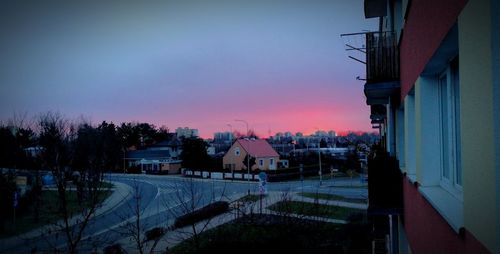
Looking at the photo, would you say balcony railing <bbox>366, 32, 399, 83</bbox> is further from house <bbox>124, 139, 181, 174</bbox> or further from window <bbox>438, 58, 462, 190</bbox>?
house <bbox>124, 139, 181, 174</bbox>

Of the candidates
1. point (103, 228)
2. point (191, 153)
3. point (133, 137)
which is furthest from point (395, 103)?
point (133, 137)

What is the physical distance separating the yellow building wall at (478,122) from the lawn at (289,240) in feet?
26.3

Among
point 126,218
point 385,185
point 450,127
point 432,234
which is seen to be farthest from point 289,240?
point 126,218

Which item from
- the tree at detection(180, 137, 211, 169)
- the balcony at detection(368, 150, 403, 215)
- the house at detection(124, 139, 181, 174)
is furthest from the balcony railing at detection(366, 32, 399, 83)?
the house at detection(124, 139, 181, 174)

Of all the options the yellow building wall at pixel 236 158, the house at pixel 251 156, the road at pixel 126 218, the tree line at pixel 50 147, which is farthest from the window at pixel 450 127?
the yellow building wall at pixel 236 158

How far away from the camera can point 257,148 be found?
57.2 metres

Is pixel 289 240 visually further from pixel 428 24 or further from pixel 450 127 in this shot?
pixel 428 24

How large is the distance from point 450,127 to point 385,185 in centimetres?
335

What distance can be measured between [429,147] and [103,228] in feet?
70.3

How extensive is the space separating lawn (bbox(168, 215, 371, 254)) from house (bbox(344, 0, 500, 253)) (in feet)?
14.9

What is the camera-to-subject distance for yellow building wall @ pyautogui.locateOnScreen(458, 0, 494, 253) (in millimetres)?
1816

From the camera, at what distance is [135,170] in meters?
69.4

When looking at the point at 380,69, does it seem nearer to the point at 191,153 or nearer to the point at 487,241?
the point at 487,241

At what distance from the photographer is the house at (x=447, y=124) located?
1835 mm
